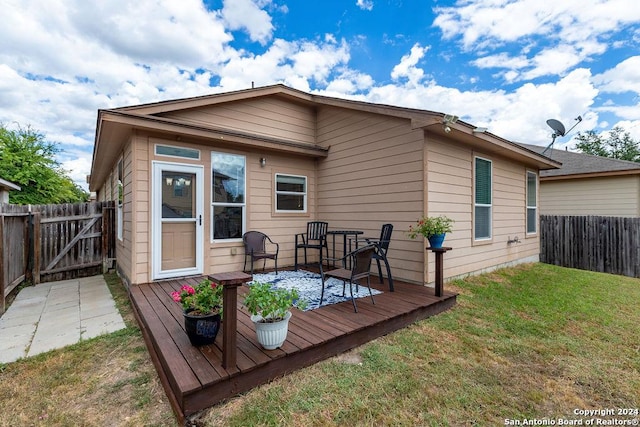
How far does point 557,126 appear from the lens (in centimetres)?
848

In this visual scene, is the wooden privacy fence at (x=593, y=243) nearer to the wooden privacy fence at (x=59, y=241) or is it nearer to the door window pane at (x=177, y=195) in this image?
the door window pane at (x=177, y=195)

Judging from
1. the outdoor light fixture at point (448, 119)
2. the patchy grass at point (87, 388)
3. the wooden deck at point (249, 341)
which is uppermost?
the outdoor light fixture at point (448, 119)

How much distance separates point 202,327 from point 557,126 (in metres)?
10.7

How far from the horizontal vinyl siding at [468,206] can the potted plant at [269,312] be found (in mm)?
2990

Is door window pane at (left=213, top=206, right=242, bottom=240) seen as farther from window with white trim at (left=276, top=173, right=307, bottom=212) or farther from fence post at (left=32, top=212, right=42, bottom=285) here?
fence post at (left=32, top=212, right=42, bottom=285)

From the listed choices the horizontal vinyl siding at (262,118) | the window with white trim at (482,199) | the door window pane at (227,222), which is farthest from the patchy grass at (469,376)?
the horizontal vinyl siding at (262,118)

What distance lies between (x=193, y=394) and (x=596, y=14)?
11270 mm

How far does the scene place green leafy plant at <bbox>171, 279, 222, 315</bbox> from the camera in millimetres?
2408

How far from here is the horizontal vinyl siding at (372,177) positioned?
4.67 metres

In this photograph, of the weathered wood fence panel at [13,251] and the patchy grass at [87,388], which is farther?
the weathered wood fence panel at [13,251]

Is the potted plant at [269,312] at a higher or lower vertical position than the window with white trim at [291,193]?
lower

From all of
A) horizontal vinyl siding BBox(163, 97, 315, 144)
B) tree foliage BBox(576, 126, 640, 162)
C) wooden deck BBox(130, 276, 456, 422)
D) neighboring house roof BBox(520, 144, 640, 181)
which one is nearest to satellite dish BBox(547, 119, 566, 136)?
neighboring house roof BBox(520, 144, 640, 181)

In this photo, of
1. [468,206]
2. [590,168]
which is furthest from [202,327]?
[590,168]

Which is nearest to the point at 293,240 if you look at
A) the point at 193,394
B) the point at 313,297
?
the point at 313,297
